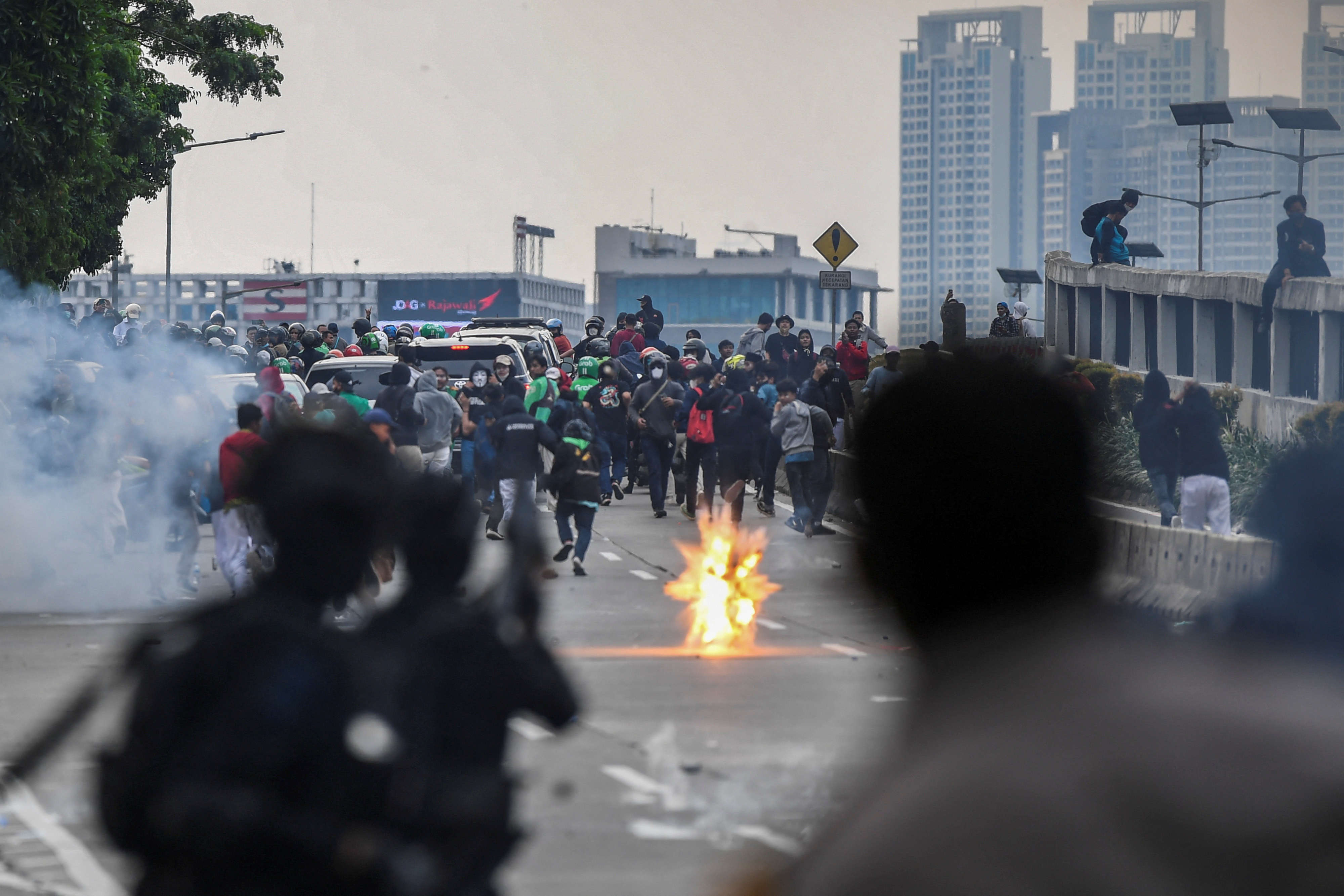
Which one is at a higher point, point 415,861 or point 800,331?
point 800,331

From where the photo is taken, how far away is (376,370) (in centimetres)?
2358

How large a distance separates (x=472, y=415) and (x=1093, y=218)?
1208 cm

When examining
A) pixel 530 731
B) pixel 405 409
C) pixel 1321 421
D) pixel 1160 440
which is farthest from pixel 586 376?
pixel 530 731

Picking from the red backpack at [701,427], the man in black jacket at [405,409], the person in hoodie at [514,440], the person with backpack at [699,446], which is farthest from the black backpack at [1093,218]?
the person in hoodie at [514,440]

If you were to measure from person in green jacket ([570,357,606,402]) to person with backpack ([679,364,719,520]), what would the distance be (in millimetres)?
1561

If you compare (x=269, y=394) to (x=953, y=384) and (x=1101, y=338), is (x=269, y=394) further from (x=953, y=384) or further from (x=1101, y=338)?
(x=1101, y=338)

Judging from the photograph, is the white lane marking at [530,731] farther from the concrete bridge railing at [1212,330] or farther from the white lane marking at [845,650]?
the concrete bridge railing at [1212,330]

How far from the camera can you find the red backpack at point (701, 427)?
22.1m

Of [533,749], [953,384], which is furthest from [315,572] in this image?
[533,749]

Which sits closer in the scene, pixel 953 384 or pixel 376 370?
pixel 953 384

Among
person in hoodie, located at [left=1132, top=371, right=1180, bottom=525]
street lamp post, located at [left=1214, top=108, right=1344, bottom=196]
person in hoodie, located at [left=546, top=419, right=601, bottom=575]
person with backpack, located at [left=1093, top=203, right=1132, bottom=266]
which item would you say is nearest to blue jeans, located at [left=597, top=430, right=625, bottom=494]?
person in hoodie, located at [left=546, top=419, right=601, bottom=575]

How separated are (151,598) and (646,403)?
339 inches

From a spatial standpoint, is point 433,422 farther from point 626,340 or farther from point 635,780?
point 635,780

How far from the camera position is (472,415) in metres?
22.2
